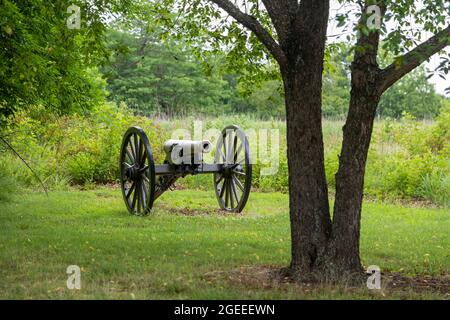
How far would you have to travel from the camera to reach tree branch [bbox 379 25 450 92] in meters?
5.07

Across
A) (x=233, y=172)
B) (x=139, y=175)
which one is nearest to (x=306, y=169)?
(x=139, y=175)

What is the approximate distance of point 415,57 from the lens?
17.2ft

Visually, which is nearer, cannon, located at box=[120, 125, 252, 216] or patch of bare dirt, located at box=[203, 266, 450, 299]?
patch of bare dirt, located at box=[203, 266, 450, 299]

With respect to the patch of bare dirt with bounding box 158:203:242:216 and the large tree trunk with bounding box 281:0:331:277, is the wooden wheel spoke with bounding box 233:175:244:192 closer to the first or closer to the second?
the patch of bare dirt with bounding box 158:203:242:216

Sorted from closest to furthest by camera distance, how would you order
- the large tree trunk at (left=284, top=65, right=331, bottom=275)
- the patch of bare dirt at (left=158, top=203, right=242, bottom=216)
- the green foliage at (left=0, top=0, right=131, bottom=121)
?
the large tree trunk at (left=284, top=65, right=331, bottom=275), the green foliage at (left=0, top=0, right=131, bottom=121), the patch of bare dirt at (left=158, top=203, right=242, bottom=216)

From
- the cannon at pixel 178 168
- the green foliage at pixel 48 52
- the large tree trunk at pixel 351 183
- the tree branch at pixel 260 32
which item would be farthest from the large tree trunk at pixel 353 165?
the cannon at pixel 178 168

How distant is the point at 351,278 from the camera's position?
569cm

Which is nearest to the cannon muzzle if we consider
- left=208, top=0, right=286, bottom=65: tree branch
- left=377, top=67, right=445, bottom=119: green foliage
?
left=208, top=0, right=286, bottom=65: tree branch

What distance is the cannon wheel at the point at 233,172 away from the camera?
35.3 feet

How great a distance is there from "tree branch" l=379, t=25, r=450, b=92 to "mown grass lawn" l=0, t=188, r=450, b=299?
5.92 feet

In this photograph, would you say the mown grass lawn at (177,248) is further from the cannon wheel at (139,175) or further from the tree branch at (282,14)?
the tree branch at (282,14)

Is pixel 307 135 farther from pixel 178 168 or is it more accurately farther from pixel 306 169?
pixel 178 168

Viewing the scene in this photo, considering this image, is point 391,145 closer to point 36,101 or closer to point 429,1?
point 36,101

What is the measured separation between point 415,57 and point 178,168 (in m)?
5.52
